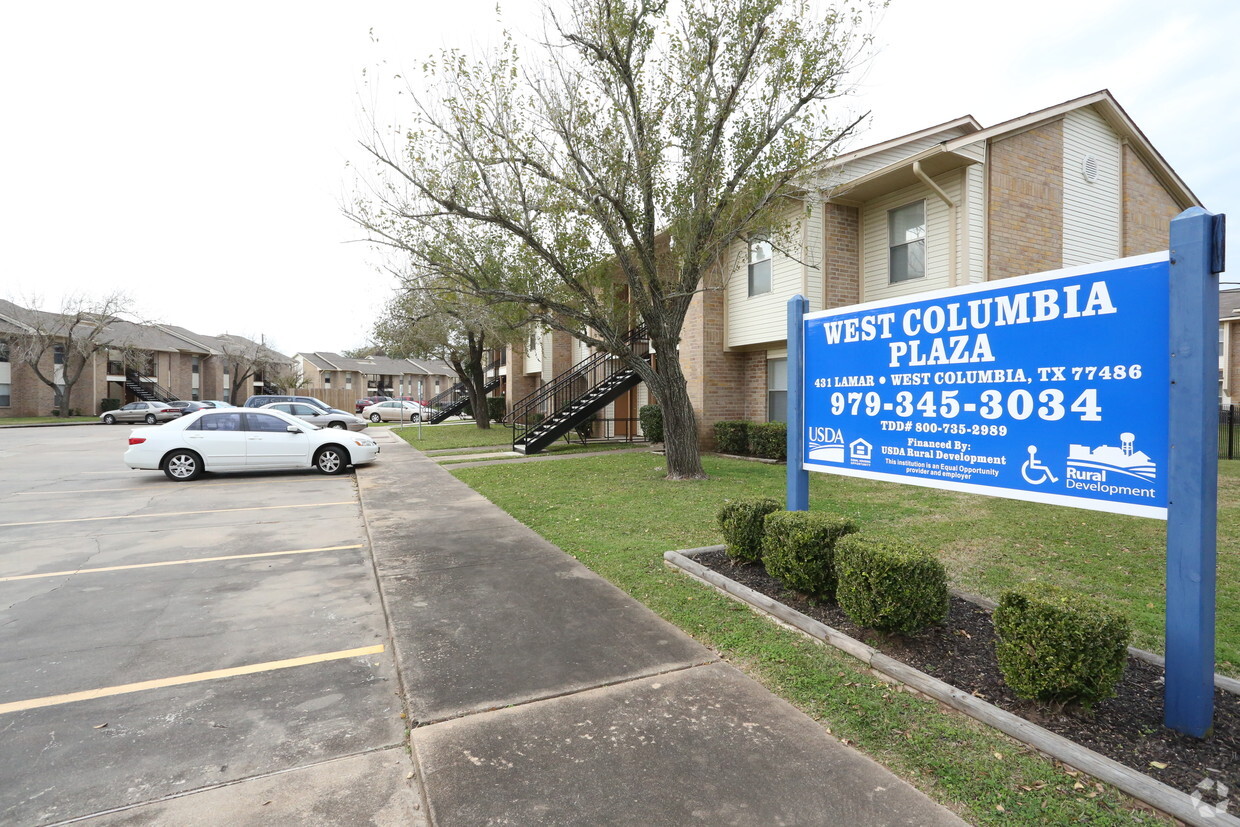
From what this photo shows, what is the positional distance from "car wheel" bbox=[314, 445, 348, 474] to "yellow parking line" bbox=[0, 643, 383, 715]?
33.9 feet

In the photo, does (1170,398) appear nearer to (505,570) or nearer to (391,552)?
(505,570)

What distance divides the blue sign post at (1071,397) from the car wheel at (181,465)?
502 inches

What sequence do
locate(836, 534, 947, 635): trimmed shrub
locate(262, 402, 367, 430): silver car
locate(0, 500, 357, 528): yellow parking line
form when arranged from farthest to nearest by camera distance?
locate(262, 402, 367, 430): silver car, locate(0, 500, 357, 528): yellow parking line, locate(836, 534, 947, 635): trimmed shrub

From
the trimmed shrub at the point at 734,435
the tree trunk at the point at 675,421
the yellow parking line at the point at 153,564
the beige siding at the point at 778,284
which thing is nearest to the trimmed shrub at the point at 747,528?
the yellow parking line at the point at 153,564

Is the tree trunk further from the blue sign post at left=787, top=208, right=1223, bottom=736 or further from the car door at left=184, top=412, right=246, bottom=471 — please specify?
the car door at left=184, top=412, right=246, bottom=471

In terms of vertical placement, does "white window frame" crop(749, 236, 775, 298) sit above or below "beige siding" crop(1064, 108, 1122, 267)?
below

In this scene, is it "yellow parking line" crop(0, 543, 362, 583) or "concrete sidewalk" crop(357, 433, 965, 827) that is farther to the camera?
"yellow parking line" crop(0, 543, 362, 583)

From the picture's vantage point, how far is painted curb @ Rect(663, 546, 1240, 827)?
235 cm

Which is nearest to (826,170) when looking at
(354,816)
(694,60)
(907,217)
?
(907,217)

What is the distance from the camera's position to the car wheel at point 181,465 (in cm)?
1238

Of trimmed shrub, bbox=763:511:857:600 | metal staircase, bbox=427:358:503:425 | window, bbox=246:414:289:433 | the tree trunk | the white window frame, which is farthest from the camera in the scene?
metal staircase, bbox=427:358:503:425

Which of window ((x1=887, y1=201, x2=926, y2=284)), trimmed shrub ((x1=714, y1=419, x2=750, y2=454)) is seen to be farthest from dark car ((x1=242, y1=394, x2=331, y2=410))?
window ((x1=887, y1=201, x2=926, y2=284))

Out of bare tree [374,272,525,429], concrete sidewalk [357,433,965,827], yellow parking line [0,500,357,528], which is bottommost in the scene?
concrete sidewalk [357,433,965,827]

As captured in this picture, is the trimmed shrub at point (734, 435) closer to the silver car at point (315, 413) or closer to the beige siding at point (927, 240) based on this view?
the beige siding at point (927, 240)
